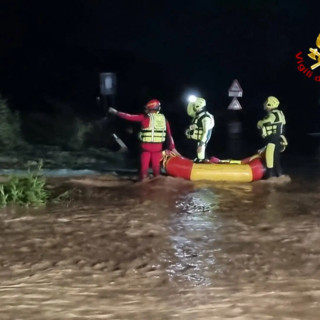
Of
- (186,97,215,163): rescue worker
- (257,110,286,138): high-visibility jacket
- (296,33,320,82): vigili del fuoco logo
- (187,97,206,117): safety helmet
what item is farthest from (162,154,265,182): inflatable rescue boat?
(296,33,320,82): vigili del fuoco logo

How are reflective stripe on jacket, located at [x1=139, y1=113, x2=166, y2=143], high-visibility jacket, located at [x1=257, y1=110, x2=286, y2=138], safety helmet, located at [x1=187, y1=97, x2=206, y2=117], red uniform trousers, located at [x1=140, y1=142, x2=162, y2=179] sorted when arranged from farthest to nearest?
safety helmet, located at [x1=187, y1=97, x2=206, y2=117], high-visibility jacket, located at [x1=257, y1=110, x2=286, y2=138], red uniform trousers, located at [x1=140, y1=142, x2=162, y2=179], reflective stripe on jacket, located at [x1=139, y1=113, x2=166, y2=143]

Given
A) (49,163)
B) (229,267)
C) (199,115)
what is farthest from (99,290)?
(49,163)

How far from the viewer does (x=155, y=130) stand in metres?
13.2

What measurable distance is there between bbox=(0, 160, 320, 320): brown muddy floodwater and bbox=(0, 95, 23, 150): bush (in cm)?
853

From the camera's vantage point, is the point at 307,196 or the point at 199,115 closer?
the point at 307,196

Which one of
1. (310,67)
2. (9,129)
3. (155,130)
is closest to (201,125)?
(155,130)

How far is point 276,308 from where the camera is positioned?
6555mm

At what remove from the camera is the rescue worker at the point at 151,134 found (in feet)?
43.2

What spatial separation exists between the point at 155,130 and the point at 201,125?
3.44ft

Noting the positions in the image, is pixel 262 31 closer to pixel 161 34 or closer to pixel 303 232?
pixel 161 34

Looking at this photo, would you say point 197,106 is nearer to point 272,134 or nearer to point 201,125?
point 201,125

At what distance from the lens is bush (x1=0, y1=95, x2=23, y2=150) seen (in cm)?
2051

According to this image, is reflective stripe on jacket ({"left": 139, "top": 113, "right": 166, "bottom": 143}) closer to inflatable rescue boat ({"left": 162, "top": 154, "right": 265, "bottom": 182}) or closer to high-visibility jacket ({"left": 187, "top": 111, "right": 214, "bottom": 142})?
inflatable rescue boat ({"left": 162, "top": 154, "right": 265, "bottom": 182})

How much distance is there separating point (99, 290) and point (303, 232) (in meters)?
3.51
